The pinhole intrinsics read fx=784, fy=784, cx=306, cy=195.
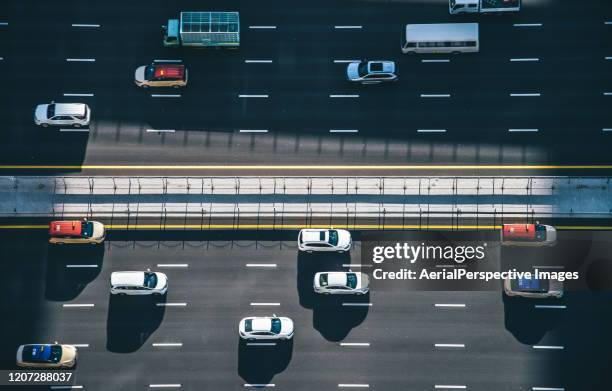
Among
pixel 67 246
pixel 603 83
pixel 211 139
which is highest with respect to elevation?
pixel 603 83

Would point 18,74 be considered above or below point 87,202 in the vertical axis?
above

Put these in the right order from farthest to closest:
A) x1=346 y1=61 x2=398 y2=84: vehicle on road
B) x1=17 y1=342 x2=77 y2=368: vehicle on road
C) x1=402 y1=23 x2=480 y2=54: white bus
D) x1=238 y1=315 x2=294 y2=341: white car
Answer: x1=402 y1=23 x2=480 y2=54: white bus < x1=346 y1=61 x2=398 y2=84: vehicle on road < x1=238 y1=315 x2=294 y2=341: white car < x1=17 y1=342 x2=77 y2=368: vehicle on road

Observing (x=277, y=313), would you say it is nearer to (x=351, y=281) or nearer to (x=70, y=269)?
(x=351, y=281)

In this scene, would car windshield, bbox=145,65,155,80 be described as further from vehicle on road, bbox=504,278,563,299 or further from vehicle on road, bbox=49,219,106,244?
vehicle on road, bbox=504,278,563,299

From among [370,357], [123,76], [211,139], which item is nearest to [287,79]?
[211,139]

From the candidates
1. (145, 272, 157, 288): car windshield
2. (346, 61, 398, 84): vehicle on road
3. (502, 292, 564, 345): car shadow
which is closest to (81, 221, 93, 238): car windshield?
(145, 272, 157, 288): car windshield

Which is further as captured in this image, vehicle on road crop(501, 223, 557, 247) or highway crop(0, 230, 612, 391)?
vehicle on road crop(501, 223, 557, 247)

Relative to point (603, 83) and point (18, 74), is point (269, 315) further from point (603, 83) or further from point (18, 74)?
point (603, 83)
